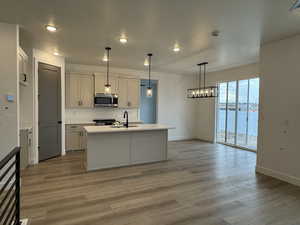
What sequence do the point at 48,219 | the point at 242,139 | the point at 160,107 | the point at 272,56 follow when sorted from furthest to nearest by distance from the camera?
the point at 160,107, the point at 242,139, the point at 272,56, the point at 48,219

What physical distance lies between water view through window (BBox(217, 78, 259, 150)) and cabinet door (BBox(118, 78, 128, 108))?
142 inches

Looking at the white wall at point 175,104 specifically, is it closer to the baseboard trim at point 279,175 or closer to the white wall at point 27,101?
the white wall at point 27,101

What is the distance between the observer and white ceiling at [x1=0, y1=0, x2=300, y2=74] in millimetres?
2443

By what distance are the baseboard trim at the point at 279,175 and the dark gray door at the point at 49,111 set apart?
5.00 meters

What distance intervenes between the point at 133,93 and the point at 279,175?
15.2 ft

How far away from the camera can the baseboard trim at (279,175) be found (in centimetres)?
338

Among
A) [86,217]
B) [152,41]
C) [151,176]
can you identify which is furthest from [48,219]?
[152,41]

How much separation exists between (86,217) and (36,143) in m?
2.87

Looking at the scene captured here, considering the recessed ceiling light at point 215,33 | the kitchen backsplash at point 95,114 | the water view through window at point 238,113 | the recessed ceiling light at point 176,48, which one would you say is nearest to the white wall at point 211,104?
the water view through window at point 238,113

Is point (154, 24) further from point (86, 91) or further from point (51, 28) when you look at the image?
point (86, 91)

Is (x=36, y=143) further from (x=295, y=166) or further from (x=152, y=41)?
(x=295, y=166)

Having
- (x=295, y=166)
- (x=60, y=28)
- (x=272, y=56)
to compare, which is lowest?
(x=295, y=166)

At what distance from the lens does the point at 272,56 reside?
373 cm

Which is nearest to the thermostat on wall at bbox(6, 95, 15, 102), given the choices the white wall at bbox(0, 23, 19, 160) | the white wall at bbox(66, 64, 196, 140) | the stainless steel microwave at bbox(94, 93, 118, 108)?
the white wall at bbox(0, 23, 19, 160)
